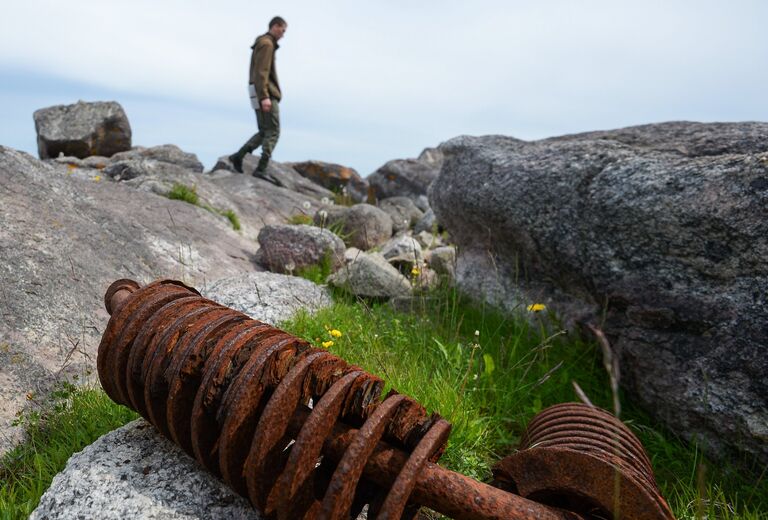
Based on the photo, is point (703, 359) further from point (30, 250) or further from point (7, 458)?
point (30, 250)

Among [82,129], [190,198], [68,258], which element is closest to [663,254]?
[68,258]

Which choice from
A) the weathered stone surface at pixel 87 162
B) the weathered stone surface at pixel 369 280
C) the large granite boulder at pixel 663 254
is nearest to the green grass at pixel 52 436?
the weathered stone surface at pixel 369 280

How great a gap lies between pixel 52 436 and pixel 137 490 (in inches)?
49.3

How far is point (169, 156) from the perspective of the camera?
52.3 ft

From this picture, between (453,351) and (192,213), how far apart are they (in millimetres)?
4523

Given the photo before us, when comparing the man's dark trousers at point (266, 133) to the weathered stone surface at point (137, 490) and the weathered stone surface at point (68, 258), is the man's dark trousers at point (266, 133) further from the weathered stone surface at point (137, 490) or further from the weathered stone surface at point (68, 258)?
the weathered stone surface at point (137, 490)

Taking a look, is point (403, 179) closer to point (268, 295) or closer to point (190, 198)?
point (190, 198)

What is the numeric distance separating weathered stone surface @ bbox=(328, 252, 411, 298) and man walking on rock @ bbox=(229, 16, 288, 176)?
7659 millimetres

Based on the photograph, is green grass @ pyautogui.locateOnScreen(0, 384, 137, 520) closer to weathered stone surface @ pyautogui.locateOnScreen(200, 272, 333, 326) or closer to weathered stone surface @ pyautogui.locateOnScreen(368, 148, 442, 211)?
weathered stone surface @ pyautogui.locateOnScreen(200, 272, 333, 326)

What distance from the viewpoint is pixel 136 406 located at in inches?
102

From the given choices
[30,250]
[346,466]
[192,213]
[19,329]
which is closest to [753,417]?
[346,466]

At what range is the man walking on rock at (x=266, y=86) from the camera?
11.8 meters

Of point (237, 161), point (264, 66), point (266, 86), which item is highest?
point (264, 66)

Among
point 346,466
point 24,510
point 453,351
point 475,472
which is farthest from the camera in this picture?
point 453,351
